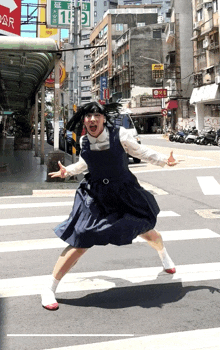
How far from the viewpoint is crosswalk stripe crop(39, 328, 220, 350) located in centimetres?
329

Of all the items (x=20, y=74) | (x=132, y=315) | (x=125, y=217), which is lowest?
(x=132, y=315)

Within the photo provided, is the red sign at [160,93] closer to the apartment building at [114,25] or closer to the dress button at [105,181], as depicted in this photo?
the apartment building at [114,25]

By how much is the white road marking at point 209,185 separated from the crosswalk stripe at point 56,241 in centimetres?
401

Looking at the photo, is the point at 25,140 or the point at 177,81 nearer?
the point at 25,140

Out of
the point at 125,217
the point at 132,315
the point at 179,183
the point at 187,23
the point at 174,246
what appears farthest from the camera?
the point at 187,23

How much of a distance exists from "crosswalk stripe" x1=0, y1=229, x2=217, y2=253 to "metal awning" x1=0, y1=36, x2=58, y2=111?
7.16m

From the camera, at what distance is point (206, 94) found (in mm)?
48750

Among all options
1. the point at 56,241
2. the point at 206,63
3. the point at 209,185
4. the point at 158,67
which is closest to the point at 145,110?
the point at 158,67

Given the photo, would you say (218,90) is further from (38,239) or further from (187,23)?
(38,239)

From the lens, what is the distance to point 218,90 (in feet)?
151

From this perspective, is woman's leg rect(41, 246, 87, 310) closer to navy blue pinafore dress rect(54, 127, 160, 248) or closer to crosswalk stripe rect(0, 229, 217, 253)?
navy blue pinafore dress rect(54, 127, 160, 248)

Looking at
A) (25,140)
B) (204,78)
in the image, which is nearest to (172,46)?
(204,78)

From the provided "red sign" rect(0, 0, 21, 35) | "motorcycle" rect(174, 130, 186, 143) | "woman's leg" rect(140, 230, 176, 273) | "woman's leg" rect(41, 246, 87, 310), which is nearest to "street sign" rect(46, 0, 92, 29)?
"red sign" rect(0, 0, 21, 35)

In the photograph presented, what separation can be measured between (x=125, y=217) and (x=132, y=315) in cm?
77
